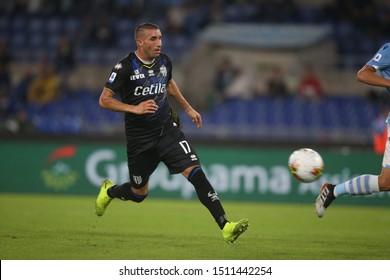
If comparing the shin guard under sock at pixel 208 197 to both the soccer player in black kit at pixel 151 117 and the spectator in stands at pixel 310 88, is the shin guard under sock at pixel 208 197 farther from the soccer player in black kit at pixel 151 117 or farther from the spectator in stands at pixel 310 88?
the spectator in stands at pixel 310 88

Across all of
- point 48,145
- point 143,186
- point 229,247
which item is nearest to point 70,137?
point 48,145

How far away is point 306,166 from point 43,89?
12.8 m

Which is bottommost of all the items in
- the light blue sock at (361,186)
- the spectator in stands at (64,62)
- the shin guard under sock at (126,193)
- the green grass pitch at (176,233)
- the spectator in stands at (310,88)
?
the green grass pitch at (176,233)

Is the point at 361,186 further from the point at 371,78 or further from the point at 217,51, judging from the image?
the point at 217,51

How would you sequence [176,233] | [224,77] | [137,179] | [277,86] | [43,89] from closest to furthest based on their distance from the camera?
[137,179], [176,233], [277,86], [224,77], [43,89]

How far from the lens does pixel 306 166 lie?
32.0 feet

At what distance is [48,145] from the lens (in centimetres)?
1703

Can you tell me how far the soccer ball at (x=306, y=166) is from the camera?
973 cm

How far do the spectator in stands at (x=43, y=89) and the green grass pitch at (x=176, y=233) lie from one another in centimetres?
625

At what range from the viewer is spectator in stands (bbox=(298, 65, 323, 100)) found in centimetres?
1992

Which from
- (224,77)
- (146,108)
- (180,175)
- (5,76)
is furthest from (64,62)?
(146,108)

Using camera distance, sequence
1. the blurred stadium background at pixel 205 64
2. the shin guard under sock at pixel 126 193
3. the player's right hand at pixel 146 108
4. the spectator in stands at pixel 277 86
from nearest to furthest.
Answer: the player's right hand at pixel 146 108 < the shin guard under sock at pixel 126 193 < the blurred stadium background at pixel 205 64 < the spectator in stands at pixel 277 86

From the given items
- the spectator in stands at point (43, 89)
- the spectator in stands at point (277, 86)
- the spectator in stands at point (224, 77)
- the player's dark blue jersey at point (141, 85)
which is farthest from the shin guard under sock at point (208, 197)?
the spectator in stands at point (43, 89)

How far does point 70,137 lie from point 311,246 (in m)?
8.91
